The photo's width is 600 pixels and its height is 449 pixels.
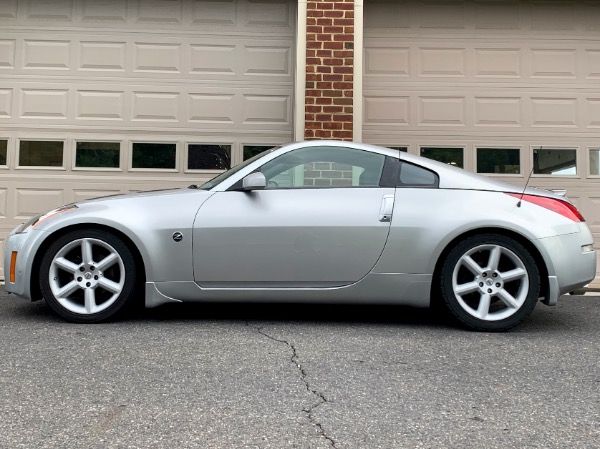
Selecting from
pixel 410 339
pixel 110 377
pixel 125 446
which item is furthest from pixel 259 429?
pixel 410 339

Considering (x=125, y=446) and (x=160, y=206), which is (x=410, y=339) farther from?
(x=125, y=446)

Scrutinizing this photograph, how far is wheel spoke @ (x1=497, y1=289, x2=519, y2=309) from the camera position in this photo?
389 cm

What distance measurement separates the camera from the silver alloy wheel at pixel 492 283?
390 centimetres

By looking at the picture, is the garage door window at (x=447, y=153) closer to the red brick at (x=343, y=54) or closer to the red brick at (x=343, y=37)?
the red brick at (x=343, y=54)

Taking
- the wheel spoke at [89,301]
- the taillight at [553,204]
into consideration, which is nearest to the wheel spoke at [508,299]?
the taillight at [553,204]

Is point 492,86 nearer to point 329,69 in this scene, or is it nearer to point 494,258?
point 329,69

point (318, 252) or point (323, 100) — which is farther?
point (323, 100)

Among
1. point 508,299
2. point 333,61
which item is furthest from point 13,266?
point 333,61

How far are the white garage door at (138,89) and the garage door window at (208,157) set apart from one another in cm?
1

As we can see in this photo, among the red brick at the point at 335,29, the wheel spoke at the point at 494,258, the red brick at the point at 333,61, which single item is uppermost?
the red brick at the point at 335,29

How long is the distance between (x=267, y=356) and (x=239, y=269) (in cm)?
90

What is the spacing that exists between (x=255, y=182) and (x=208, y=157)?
3.15 m

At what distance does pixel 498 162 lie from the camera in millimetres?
7031

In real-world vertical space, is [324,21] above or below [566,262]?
above
